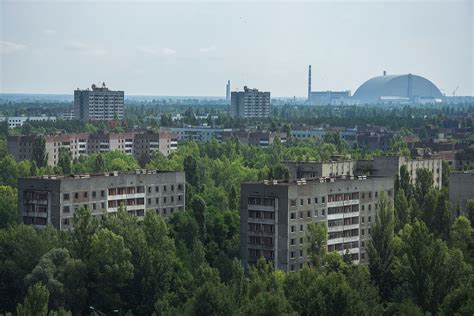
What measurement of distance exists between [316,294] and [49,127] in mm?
95232

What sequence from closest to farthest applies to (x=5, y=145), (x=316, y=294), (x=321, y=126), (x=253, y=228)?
(x=316, y=294) → (x=253, y=228) → (x=5, y=145) → (x=321, y=126)

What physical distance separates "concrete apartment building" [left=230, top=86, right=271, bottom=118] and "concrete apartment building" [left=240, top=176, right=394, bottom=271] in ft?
391

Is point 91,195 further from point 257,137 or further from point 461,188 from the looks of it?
point 257,137

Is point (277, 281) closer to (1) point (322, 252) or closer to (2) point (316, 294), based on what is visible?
(2) point (316, 294)

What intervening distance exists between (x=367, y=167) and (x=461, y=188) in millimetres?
5102

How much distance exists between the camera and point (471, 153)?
79688mm

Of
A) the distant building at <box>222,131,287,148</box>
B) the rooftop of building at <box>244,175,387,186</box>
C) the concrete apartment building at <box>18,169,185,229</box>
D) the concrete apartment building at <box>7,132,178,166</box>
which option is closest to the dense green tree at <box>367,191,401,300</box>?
the rooftop of building at <box>244,175,387,186</box>

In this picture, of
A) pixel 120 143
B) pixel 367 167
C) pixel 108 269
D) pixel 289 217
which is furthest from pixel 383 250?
pixel 120 143

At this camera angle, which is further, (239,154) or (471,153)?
(239,154)

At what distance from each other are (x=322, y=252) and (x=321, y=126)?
93.3 m

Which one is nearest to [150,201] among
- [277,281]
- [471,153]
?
[277,281]

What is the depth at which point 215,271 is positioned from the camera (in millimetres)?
39094

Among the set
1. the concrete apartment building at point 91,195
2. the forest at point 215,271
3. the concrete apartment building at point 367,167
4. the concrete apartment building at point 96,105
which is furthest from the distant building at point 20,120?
the forest at point 215,271

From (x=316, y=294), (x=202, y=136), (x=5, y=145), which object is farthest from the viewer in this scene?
(x=202, y=136)
